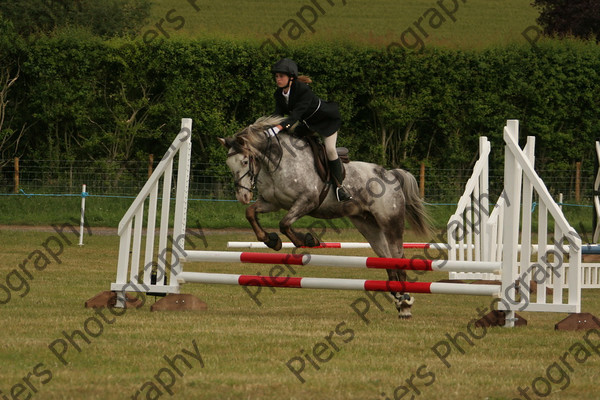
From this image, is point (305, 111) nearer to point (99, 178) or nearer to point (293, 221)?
point (293, 221)

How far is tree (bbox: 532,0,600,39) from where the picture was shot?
94.9 ft

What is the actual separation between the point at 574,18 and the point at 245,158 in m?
24.3

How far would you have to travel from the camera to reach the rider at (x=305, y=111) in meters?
7.94

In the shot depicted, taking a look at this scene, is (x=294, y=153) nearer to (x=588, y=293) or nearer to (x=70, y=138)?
(x=588, y=293)

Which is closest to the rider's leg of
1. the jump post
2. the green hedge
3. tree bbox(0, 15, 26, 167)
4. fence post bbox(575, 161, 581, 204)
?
the jump post

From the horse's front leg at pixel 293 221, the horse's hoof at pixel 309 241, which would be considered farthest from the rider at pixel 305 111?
the horse's hoof at pixel 309 241

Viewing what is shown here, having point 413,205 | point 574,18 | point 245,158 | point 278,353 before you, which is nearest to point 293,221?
point 245,158

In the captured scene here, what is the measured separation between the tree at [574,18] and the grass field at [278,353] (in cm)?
2173

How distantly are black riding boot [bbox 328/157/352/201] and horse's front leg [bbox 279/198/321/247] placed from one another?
1.03 feet

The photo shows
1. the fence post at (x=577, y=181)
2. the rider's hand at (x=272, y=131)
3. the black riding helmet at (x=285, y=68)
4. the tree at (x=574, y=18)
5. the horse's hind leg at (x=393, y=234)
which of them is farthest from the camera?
the tree at (x=574, y=18)

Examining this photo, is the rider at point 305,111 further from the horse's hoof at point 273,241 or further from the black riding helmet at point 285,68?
the horse's hoof at point 273,241

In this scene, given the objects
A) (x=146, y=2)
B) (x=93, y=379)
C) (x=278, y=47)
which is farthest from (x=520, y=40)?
(x=93, y=379)

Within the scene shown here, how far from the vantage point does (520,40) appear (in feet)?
72.1

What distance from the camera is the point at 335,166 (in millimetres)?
8148
